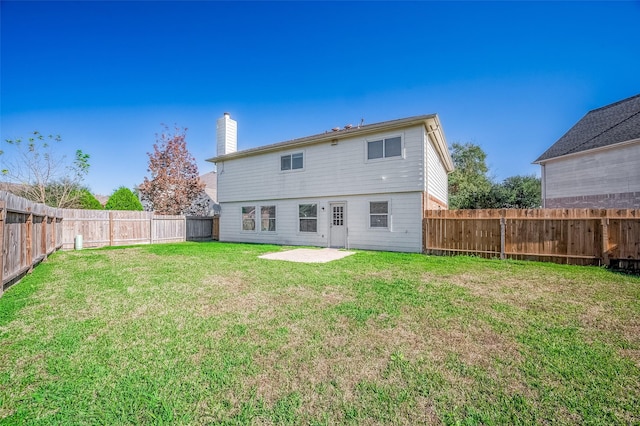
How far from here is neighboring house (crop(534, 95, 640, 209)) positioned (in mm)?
11703

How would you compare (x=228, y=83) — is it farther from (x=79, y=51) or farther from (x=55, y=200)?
(x=55, y=200)

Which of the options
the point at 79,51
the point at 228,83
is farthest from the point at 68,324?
the point at 228,83

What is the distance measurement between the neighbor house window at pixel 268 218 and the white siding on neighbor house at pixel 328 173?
0.59 m

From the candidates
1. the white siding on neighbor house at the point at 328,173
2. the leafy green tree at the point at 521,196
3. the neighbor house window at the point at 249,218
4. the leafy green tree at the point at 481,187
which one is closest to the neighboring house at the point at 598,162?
the leafy green tree at the point at 521,196

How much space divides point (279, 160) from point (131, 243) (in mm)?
9004

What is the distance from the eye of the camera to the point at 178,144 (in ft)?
66.7

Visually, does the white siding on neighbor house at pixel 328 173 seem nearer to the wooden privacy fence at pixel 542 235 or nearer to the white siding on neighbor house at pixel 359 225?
the white siding on neighbor house at pixel 359 225

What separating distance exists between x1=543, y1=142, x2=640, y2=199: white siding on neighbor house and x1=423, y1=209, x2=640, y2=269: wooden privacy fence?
6.80m

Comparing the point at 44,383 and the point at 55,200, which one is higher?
the point at 55,200

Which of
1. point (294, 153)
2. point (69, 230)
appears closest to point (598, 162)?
point (294, 153)

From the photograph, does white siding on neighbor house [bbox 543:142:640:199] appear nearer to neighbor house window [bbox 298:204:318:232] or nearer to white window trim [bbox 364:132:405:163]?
white window trim [bbox 364:132:405:163]

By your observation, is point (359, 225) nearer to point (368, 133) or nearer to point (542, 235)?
point (368, 133)

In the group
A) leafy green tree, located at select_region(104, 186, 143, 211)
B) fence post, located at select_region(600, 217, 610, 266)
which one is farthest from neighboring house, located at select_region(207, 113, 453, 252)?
leafy green tree, located at select_region(104, 186, 143, 211)

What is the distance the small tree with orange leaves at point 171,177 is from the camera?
1953cm
